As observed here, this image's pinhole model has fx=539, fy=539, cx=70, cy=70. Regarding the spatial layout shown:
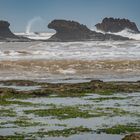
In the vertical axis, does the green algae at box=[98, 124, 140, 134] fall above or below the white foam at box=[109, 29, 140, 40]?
below

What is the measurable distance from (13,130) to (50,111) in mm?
6436

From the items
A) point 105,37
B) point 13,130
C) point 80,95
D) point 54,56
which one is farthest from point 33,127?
point 105,37

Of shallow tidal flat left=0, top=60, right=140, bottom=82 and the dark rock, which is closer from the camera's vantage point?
shallow tidal flat left=0, top=60, right=140, bottom=82

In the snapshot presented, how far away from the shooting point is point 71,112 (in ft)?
91.9

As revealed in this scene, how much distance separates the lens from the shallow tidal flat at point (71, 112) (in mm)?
21391

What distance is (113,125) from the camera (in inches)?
917

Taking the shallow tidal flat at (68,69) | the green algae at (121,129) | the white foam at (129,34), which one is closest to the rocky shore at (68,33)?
the white foam at (129,34)

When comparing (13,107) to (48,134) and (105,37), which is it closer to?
(48,134)

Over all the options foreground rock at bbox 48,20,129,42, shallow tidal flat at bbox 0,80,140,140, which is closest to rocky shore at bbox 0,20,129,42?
foreground rock at bbox 48,20,129,42

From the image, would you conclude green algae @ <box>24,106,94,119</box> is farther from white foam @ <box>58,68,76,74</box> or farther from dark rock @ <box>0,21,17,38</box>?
dark rock @ <box>0,21,17,38</box>

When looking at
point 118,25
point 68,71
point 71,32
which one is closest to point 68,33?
point 71,32

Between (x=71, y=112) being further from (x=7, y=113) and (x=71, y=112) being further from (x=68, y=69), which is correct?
(x=68, y=69)

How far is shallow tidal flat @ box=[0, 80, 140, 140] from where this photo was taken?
21.4 metres

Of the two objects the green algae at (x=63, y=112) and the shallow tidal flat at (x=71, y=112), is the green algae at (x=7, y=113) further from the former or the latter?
the green algae at (x=63, y=112)
